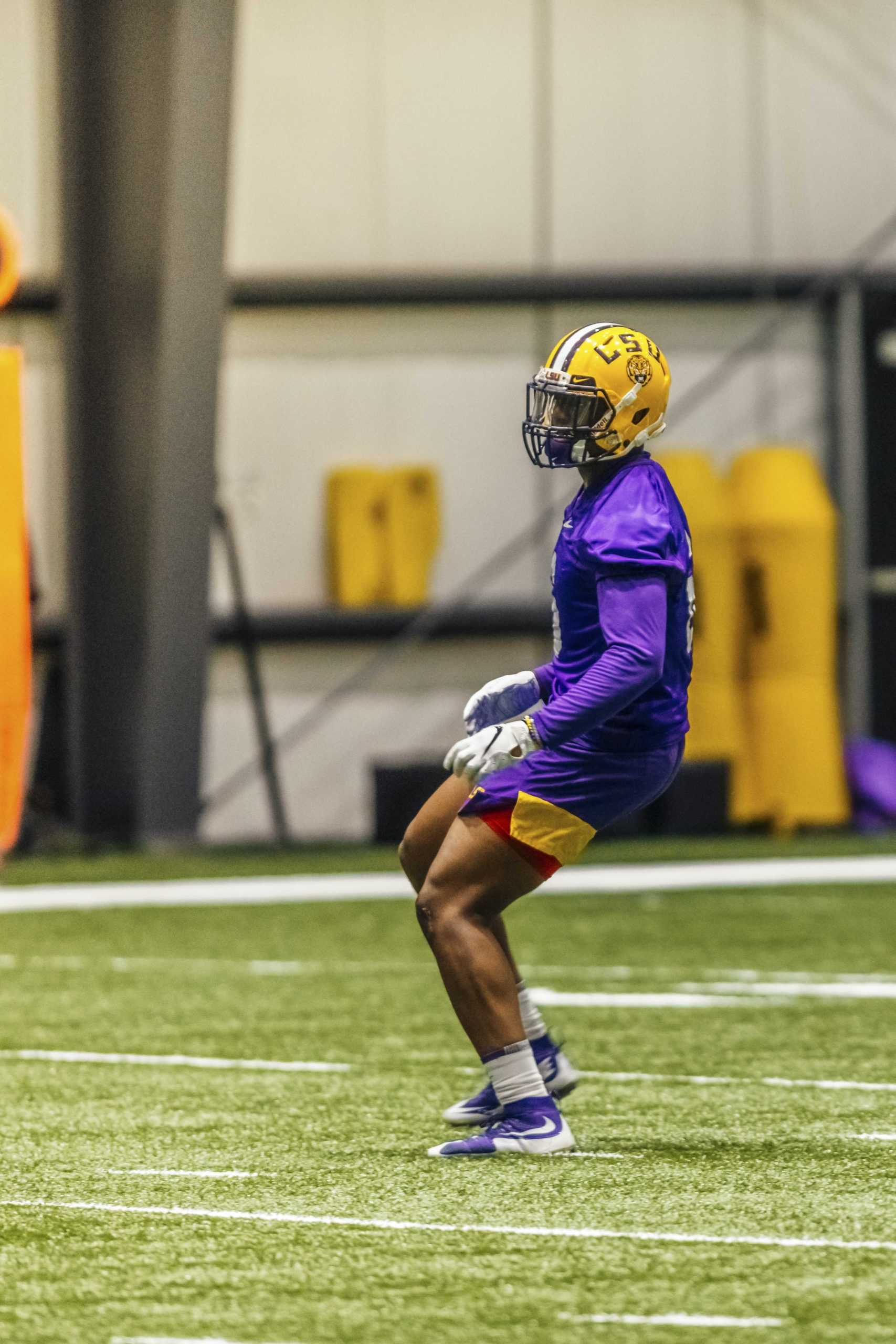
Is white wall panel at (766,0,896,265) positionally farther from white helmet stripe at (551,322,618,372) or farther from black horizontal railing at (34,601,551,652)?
white helmet stripe at (551,322,618,372)

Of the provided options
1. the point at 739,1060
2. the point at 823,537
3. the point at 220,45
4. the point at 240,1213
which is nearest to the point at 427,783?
the point at 823,537

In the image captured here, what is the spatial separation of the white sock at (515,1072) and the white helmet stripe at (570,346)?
1.49m

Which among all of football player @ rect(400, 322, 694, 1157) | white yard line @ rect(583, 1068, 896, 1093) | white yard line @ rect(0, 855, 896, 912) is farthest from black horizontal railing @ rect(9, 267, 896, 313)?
football player @ rect(400, 322, 694, 1157)

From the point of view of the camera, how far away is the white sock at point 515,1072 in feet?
15.6

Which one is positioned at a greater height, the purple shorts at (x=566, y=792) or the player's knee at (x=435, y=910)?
the purple shorts at (x=566, y=792)

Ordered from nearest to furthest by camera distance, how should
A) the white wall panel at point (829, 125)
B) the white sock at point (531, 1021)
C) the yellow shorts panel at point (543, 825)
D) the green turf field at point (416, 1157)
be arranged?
1. the green turf field at point (416, 1157)
2. the yellow shorts panel at point (543, 825)
3. the white sock at point (531, 1021)
4. the white wall panel at point (829, 125)

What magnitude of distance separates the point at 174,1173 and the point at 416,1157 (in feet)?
1.74

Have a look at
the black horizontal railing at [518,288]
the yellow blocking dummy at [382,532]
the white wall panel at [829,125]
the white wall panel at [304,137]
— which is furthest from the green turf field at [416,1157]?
the white wall panel at [829,125]

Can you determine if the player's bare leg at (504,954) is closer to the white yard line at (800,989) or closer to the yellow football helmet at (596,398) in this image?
the yellow football helmet at (596,398)

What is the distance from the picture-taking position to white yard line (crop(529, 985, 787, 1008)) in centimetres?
734

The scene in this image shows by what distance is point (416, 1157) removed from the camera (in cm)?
476

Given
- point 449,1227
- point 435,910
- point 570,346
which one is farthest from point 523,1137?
point 570,346

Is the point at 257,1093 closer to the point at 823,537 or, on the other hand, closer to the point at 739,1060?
the point at 739,1060

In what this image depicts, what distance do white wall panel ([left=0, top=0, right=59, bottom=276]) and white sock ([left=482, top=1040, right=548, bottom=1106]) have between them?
37.5ft
